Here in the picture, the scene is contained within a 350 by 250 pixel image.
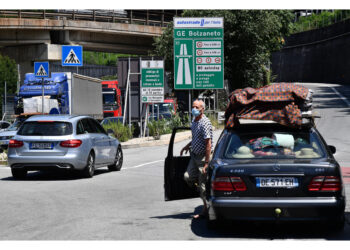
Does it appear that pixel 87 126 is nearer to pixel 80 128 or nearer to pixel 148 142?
pixel 80 128

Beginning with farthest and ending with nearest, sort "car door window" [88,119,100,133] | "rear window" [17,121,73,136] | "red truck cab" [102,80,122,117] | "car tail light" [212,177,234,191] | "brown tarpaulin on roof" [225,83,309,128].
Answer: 1. "red truck cab" [102,80,122,117]
2. "car door window" [88,119,100,133]
3. "rear window" [17,121,73,136]
4. "brown tarpaulin on roof" [225,83,309,128]
5. "car tail light" [212,177,234,191]

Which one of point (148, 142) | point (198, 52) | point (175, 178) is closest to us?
point (175, 178)

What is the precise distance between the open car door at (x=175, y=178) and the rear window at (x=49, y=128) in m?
6.30

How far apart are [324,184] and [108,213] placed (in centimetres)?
357

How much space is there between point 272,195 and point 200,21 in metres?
23.7

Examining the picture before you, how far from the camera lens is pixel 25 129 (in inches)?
602

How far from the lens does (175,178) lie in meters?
9.19

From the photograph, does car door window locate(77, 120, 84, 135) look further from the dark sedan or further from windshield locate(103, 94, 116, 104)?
windshield locate(103, 94, 116, 104)

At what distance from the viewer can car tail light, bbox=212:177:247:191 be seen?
24.2 feet

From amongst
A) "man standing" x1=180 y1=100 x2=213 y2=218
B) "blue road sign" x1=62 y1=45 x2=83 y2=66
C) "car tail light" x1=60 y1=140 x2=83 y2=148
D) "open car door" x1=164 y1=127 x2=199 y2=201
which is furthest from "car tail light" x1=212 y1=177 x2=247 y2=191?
"blue road sign" x1=62 y1=45 x2=83 y2=66

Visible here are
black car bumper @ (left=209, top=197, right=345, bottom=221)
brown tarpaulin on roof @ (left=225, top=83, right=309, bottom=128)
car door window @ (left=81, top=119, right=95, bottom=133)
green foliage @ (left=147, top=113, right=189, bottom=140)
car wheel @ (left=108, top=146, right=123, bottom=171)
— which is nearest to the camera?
black car bumper @ (left=209, top=197, right=345, bottom=221)

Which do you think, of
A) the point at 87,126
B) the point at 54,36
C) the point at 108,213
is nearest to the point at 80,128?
the point at 87,126

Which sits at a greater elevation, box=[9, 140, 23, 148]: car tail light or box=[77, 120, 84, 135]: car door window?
box=[77, 120, 84, 135]: car door window

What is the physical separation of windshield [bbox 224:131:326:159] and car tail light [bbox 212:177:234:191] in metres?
0.45
